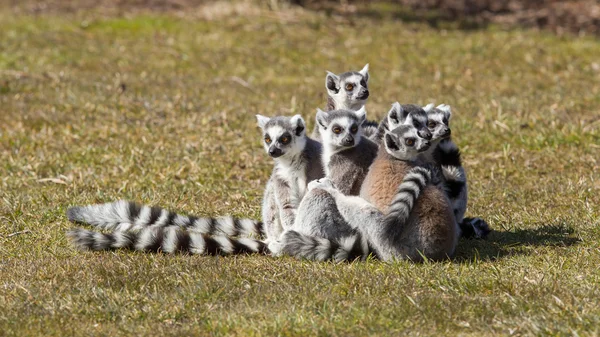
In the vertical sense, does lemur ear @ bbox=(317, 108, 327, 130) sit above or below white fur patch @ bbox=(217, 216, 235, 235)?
above

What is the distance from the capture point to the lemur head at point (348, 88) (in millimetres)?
7941

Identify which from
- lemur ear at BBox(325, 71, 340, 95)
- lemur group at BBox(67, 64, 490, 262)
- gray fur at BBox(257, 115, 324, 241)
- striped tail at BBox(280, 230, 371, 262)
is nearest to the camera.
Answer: lemur group at BBox(67, 64, 490, 262)

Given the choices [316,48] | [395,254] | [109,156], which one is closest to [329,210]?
[395,254]

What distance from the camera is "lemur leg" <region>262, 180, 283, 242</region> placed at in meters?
6.62

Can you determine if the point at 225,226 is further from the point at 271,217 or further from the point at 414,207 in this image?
the point at 414,207

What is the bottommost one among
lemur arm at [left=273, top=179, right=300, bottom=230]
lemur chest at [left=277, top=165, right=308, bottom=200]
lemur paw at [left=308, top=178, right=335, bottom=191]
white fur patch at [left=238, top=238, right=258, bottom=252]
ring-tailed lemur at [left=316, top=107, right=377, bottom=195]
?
white fur patch at [left=238, top=238, right=258, bottom=252]

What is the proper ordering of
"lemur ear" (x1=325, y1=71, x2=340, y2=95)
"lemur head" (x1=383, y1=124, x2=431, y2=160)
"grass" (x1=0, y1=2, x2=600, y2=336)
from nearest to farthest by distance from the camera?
1. "grass" (x1=0, y1=2, x2=600, y2=336)
2. "lemur head" (x1=383, y1=124, x2=431, y2=160)
3. "lemur ear" (x1=325, y1=71, x2=340, y2=95)

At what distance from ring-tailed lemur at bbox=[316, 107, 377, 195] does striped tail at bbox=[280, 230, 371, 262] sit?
497 mm

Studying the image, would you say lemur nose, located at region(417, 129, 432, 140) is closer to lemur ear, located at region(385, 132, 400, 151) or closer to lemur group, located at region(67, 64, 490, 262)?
lemur group, located at region(67, 64, 490, 262)

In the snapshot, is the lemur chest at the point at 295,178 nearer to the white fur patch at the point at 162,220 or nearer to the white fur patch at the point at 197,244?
the white fur patch at the point at 197,244

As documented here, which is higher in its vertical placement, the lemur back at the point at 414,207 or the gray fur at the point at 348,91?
the gray fur at the point at 348,91

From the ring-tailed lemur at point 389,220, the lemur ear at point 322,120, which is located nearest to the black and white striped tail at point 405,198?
the ring-tailed lemur at point 389,220

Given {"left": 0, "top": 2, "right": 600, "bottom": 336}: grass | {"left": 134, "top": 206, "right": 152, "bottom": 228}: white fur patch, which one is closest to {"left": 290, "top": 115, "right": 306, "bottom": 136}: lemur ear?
{"left": 0, "top": 2, "right": 600, "bottom": 336}: grass

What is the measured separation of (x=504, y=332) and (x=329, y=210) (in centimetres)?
182
